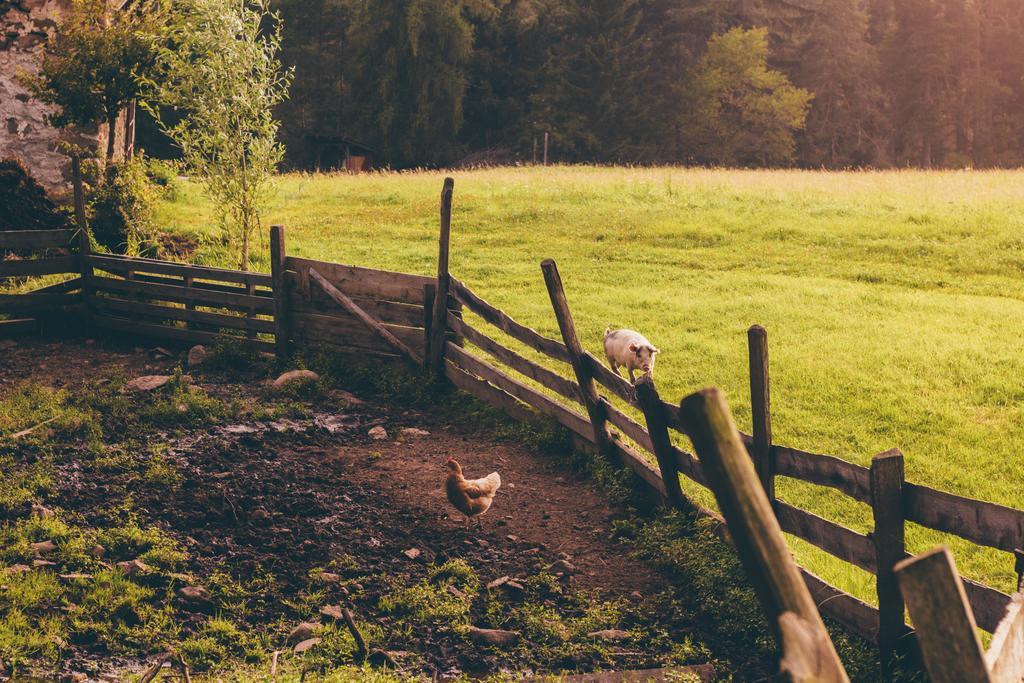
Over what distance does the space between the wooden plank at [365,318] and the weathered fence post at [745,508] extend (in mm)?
9582

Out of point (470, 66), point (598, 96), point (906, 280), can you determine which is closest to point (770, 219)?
point (906, 280)

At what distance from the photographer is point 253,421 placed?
32.1ft

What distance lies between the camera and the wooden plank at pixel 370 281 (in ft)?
36.4

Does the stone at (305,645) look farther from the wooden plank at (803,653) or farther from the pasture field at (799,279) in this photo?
the wooden plank at (803,653)

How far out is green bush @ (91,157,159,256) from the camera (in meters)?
16.8

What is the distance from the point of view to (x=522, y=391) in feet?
30.5

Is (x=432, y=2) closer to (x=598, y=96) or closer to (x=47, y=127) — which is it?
(x=598, y=96)

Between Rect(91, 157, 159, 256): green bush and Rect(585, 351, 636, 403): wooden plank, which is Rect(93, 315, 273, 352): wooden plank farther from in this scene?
Rect(585, 351, 636, 403): wooden plank

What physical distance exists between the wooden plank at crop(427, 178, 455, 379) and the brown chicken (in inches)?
149

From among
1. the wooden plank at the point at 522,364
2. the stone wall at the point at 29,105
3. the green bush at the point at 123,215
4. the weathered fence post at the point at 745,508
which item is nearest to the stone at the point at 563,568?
the wooden plank at the point at 522,364

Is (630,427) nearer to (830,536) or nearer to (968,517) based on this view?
(830,536)

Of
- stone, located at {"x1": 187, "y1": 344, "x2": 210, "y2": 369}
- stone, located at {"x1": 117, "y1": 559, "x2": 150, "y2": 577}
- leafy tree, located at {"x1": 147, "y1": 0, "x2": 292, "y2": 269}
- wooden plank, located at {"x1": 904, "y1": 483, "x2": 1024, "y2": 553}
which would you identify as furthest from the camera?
leafy tree, located at {"x1": 147, "y1": 0, "x2": 292, "y2": 269}

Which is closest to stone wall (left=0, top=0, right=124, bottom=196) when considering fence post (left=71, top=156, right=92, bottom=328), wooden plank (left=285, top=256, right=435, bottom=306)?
fence post (left=71, top=156, right=92, bottom=328)

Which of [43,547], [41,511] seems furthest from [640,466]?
[41,511]
